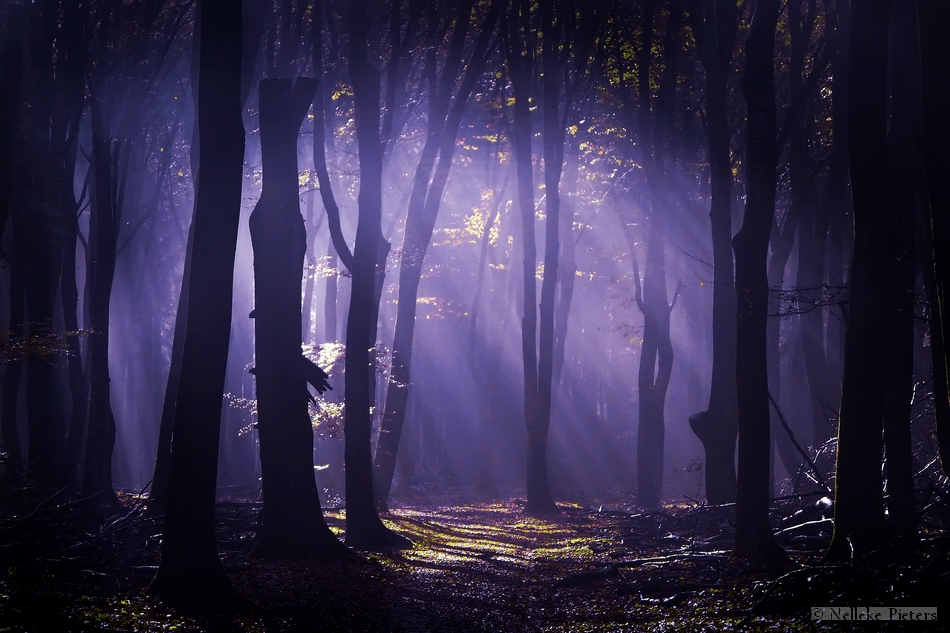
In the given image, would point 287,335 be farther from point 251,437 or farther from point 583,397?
point 583,397

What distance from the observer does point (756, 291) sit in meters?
11.4

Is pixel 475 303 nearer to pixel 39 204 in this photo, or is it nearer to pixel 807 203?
pixel 807 203

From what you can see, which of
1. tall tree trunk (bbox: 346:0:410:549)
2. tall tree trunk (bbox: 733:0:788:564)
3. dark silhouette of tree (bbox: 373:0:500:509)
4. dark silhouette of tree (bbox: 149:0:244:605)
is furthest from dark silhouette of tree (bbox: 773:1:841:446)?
dark silhouette of tree (bbox: 149:0:244:605)

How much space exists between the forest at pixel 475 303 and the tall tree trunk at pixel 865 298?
35 mm

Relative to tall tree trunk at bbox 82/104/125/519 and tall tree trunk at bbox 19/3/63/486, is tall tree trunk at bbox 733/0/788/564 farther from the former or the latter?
tall tree trunk at bbox 19/3/63/486

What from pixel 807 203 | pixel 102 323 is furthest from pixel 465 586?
pixel 807 203

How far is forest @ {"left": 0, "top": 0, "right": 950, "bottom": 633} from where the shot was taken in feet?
30.8

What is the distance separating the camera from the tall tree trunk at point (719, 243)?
53.2ft

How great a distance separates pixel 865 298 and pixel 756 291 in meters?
1.30

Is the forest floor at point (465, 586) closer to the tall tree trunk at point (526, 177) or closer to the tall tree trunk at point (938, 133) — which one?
the tall tree trunk at point (938, 133)

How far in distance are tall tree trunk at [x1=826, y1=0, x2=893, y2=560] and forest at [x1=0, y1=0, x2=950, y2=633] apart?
4 cm

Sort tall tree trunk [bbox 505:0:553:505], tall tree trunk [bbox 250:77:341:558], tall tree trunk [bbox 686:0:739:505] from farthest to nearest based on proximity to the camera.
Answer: tall tree trunk [bbox 505:0:553:505] → tall tree trunk [bbox 686:0:739:505] → tall tree trunk [bbox 250:77:341:558]

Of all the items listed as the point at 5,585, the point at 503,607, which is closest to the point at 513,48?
the point at 503,607

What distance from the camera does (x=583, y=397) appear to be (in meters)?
44.8
